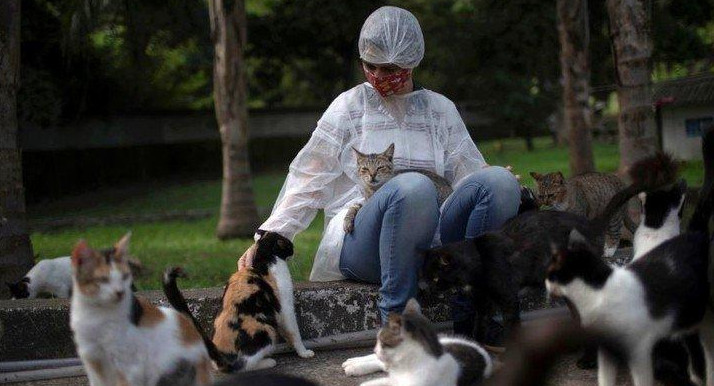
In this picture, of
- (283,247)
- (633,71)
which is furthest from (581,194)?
(283,247)

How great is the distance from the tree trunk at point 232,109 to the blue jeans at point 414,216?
6.87m

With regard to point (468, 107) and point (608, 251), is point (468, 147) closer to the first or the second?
point (608, 251)

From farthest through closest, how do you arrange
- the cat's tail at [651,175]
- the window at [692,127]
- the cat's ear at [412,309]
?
1. the window at [692,127]
2. the cat's tail at [651,175]
3. the cat's ear at [412,309]

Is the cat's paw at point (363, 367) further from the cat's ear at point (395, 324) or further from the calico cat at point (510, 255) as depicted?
the cat's ear at point (395, 324)

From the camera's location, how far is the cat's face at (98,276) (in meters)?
3.03

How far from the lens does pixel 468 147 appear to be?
4711 mm

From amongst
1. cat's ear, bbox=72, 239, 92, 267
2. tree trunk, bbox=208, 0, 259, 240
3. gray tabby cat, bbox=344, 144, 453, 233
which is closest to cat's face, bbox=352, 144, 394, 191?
gray tabby cat, bbox=344, 144, 453, 233

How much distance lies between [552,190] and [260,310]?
2.79m

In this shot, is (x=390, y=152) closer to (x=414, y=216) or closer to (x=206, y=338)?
(x=414, y=216)

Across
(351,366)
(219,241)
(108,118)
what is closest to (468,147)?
(351,366)

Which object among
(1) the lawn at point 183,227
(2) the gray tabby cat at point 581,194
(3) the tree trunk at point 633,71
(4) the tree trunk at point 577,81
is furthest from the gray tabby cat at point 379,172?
(4) the tree trunk at point 577,81

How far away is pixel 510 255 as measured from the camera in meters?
3.93

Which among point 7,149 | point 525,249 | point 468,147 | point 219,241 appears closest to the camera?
point 525,249

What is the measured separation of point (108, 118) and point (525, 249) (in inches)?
617
